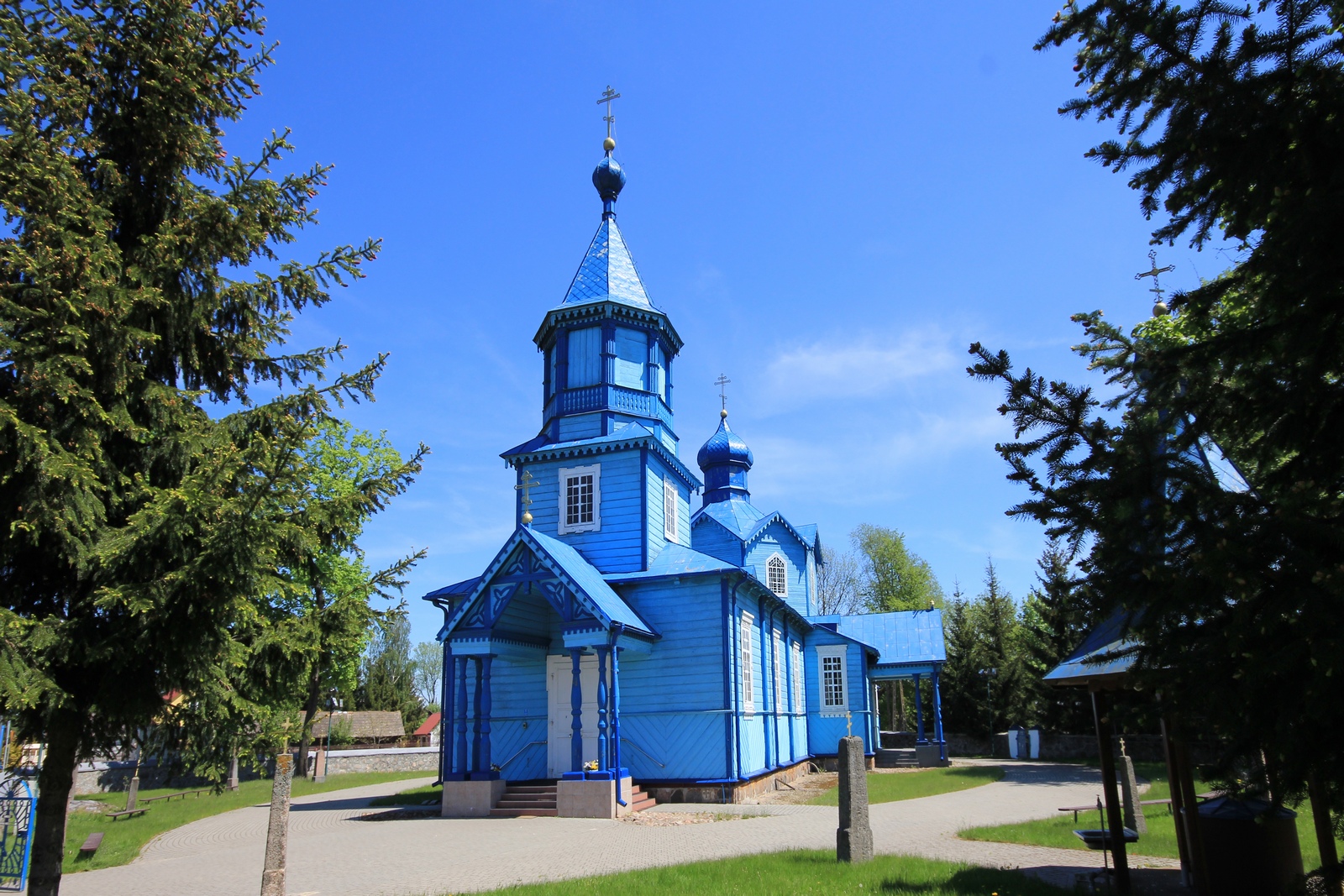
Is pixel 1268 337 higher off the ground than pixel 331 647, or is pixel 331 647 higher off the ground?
pixel 1268 337

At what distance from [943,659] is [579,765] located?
59.6 ft

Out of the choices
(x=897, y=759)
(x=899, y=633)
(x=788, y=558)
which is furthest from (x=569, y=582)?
(x=899, y=633)

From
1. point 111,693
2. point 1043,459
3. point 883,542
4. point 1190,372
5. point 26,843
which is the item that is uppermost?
point 883,542

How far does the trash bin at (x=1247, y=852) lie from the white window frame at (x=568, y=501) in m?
13.8

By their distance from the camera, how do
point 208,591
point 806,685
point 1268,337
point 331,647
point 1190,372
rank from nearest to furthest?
point 1268,337 → point 1190,372 → point 208,591 → point 331,647 → point 806,685

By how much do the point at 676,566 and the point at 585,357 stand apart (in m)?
5.79

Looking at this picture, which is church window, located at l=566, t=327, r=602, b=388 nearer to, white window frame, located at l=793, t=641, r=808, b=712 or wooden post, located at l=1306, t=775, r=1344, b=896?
white window frame, located at l=793, t=641, r=808, b=712

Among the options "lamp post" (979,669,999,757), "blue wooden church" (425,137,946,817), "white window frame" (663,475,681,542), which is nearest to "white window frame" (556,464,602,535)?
"blue wooden church" (425,137,946,817)

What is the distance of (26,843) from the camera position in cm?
1077

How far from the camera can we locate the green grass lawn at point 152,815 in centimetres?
1367

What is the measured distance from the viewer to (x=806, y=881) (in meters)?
8.94

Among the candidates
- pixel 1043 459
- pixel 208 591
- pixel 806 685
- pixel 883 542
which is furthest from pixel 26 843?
pixel 883 542

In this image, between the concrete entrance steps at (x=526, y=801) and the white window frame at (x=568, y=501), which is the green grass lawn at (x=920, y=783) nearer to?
the concrete entrance steps at (x=526, y=801)

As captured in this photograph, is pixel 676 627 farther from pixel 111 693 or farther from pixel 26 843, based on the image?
pixel 111 693
